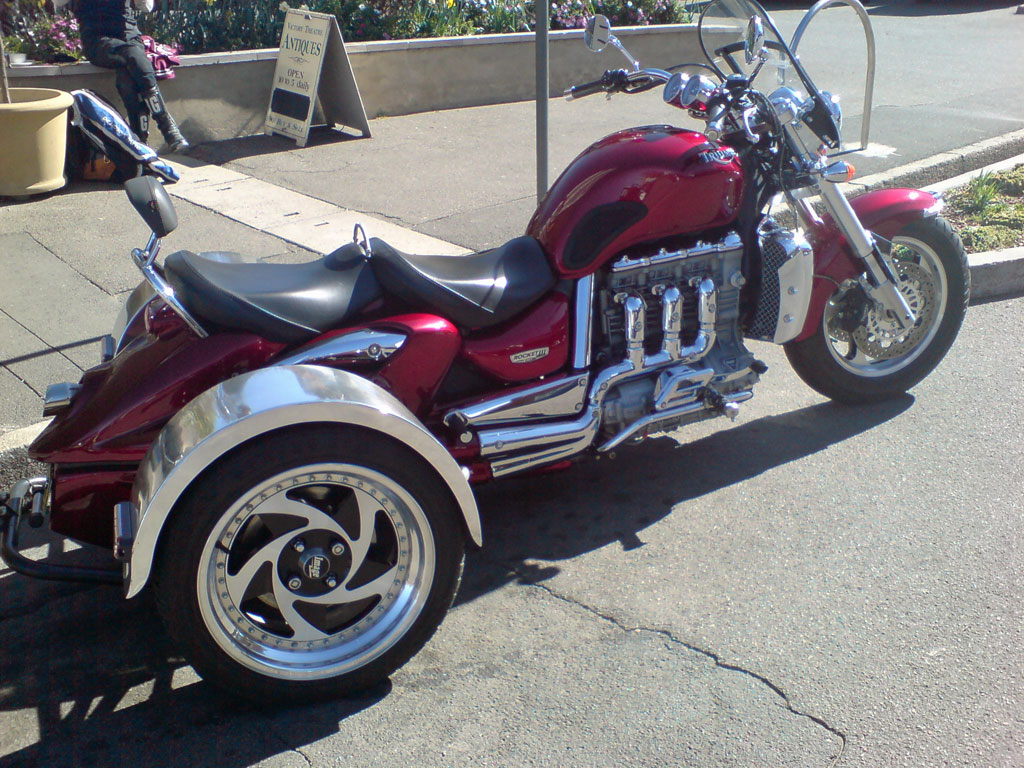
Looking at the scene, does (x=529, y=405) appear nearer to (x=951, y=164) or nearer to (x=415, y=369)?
(x=415, y=369)

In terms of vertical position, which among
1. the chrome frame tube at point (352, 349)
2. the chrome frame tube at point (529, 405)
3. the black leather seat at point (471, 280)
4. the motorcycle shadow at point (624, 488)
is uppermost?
the black leather seat at point (471, 280)

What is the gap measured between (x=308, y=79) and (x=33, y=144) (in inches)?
103

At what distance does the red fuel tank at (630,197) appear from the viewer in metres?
3.44

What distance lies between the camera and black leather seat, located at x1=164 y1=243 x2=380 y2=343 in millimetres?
2855

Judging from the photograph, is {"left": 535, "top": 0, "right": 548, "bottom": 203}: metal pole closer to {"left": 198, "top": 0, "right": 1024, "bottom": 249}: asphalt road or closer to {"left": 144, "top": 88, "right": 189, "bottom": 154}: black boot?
{"left": 198, "top": 0, "right": 1024, "bottom": 249}: asphalt road

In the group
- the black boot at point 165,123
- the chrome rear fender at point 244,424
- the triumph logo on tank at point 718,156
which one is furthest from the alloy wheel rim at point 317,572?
the black boot at point 165,123

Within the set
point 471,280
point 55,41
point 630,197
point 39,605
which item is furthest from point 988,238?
point 55,41

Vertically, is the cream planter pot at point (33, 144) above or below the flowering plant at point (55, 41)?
below

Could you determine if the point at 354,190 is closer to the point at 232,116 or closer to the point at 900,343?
A: the point at 232,116

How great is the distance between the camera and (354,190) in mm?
7602

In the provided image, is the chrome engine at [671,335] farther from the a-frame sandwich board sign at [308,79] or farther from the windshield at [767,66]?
the a-frame sandwich board sign at [308,79]

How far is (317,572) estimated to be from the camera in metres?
2.79

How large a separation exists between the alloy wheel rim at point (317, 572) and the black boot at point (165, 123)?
20.5 feet

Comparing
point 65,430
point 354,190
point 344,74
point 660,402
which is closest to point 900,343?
point 660,402
